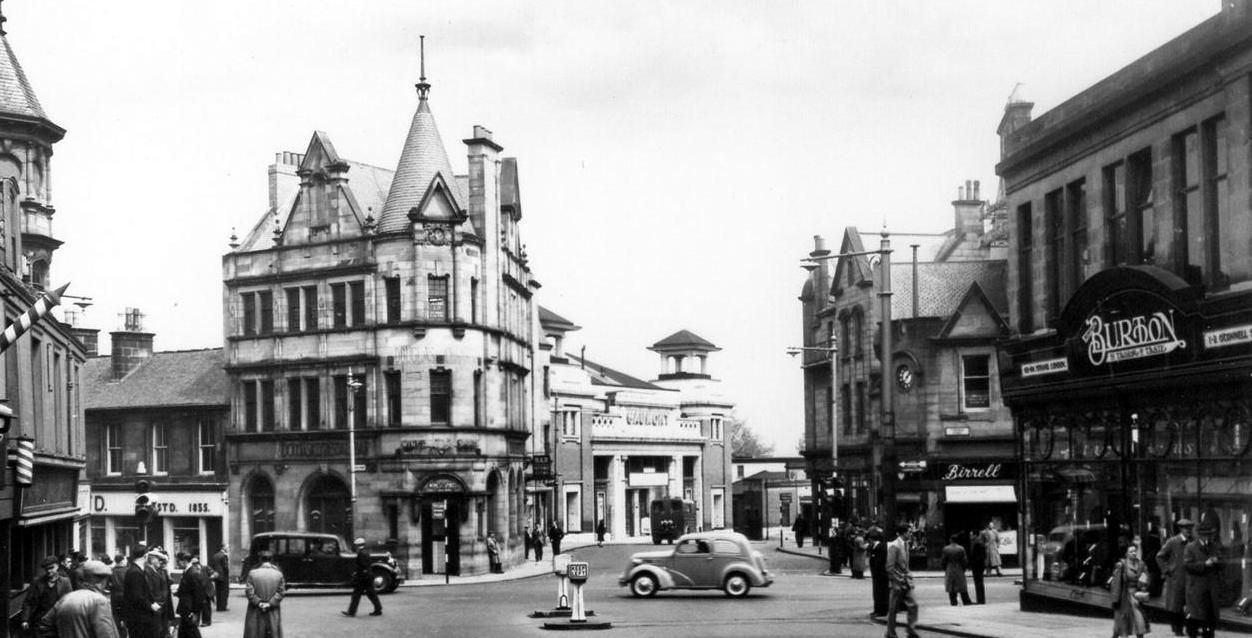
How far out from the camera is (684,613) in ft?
98.9

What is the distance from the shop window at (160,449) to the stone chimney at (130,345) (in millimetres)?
4350

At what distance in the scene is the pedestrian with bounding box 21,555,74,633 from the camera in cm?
2109

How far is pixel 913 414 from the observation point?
174ft

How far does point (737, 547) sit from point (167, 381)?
32.9 metres

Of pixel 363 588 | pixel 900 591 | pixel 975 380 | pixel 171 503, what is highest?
pixel 975 380

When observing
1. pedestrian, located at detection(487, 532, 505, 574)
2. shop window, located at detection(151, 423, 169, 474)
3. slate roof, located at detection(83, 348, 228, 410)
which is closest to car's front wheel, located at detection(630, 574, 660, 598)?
pedestrian, located at detection(487, 532, 505, 574)

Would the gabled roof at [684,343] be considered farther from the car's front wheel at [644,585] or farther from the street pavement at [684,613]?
the car's front wheel at [644,585]

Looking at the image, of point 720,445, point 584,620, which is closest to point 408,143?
point 584,620

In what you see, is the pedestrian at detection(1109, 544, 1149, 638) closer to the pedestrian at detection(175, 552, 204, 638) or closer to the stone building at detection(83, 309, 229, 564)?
the pedestrian at detection(175, 552, 204, 638)

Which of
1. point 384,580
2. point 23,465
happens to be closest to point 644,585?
point 384,580

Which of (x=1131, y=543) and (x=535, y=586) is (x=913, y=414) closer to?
(x=535, y=586)

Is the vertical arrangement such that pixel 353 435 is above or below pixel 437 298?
below

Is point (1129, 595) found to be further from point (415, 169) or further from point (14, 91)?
point (14, 91)

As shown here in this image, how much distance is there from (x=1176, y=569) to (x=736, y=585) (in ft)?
48.5
